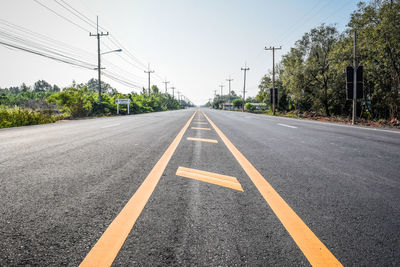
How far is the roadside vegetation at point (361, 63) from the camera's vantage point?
17.7m

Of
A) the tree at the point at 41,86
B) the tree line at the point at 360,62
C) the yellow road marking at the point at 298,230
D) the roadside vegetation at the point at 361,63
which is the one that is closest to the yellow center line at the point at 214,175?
the yellow road marking at the point at 298,230

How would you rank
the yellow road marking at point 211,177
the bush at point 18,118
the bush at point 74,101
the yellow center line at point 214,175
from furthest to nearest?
the bush at point 74,101 < the bush at point 18,118 < the yellow center line at point 214,175 < the yellow road marking at point 211,177

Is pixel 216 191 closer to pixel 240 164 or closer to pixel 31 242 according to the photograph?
pixel 240 164

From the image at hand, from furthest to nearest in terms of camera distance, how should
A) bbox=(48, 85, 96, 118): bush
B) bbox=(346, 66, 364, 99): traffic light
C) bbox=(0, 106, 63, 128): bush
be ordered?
1. bbox=(48, 85, 96, 118): bush
2. bbox=(346, 66, 364, 99): traffic light
3. bbox=(0, 106, 63, 128): bush

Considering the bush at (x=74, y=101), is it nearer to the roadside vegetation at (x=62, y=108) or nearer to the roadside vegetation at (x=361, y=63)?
the roadside vegetation at (x=62, y=108)

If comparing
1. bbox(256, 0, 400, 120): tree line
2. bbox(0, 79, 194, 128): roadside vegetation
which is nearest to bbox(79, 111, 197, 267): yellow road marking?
bbox(0, 79, 194, 128): roadside vegetation

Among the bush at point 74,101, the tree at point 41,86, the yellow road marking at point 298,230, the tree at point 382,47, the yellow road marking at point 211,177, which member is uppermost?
the tree at point 41,86

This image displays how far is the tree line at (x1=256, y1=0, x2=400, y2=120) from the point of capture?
1780 cm

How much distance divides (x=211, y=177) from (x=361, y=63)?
2439cm

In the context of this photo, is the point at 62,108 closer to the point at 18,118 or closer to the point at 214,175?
the point at 18,118

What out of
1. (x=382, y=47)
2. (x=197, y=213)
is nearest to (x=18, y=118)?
(x=197, y=213)

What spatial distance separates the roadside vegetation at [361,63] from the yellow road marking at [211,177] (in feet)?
54.7

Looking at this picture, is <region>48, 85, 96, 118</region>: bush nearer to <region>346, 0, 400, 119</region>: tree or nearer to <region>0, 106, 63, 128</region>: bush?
<region>0, 106, 63, 128</region>: bush

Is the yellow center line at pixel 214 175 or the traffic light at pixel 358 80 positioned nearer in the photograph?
the yellow center line at pixel 214 175
